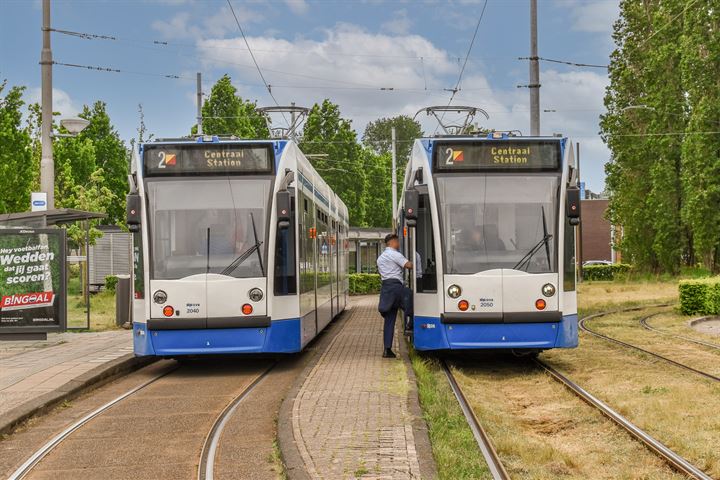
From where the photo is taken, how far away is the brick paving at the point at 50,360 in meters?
10.8

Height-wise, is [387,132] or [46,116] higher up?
[387,132]

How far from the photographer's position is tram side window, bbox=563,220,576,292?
12266 mm

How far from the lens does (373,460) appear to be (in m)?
6.77

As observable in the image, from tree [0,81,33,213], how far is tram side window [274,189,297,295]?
24430 millimetres

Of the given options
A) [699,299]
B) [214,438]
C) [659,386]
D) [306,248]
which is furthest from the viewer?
[699,299]

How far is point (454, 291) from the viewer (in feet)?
39.7

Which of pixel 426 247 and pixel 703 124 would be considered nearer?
pixel 426 247

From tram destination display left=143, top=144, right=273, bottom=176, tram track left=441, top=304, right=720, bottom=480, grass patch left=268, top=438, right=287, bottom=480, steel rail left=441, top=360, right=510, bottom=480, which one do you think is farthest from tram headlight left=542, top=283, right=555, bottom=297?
grass patch left=268, top=438, right=287, bottom=480

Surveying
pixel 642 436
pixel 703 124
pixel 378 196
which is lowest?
pixel 642 436

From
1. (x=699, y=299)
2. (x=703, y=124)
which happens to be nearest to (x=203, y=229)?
(x=699, y=299)

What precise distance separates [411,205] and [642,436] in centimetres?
505

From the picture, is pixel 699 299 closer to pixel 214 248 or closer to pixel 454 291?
pixel 454 291

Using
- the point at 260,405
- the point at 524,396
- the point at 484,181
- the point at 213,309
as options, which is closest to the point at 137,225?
the point at 213,309

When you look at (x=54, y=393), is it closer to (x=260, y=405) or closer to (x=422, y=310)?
(x=260, y=405)
